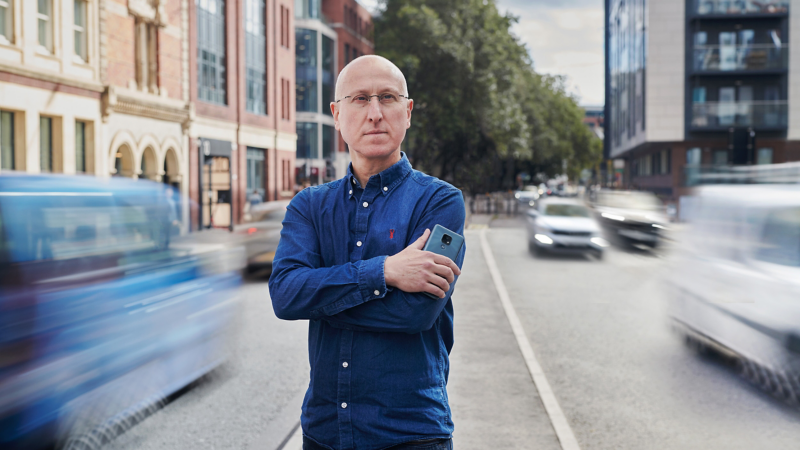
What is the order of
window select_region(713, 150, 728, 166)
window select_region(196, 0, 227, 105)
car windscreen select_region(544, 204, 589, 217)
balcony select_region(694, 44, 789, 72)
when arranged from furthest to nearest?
window select_region(713, 150, 728, 166)
balcony select_region(694, 44, 789, 72)
window select_region(196, 0, 227, 105)
car windscreen select_region(544, 204, 589, 217)

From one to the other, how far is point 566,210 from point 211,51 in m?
18.7

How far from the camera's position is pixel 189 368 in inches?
242

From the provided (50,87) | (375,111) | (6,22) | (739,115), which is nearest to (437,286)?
(375,111)

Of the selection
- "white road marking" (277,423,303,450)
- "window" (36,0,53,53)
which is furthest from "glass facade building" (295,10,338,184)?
"white road marking" (277,423,303,450)

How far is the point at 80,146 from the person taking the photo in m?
23.7

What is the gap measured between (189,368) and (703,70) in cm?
4171

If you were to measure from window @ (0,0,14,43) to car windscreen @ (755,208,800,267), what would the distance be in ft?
63.5

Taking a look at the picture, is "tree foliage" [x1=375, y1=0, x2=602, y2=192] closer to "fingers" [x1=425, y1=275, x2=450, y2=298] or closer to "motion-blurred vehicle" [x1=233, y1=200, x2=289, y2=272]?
"motion-blurred vehicle" [x1=233, y1=200, x2=289, y2=272]

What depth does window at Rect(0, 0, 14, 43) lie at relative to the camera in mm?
20000

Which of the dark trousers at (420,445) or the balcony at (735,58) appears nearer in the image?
the dark trousers at (420,445)

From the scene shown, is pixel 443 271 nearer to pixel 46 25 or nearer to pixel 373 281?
pixel 373 281

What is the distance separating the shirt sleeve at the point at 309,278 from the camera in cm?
222

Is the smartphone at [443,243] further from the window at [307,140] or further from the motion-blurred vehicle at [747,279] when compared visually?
the window at [307,140]

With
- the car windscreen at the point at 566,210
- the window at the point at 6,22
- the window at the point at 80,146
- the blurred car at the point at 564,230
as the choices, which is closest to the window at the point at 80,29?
the window at the point at 80,146
